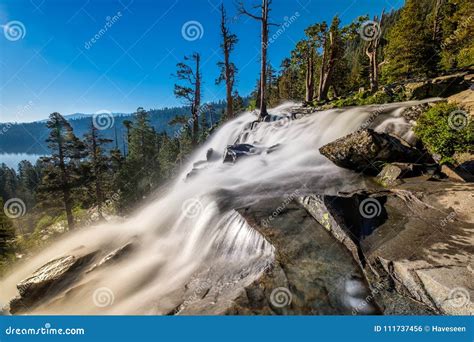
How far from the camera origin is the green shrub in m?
7.80

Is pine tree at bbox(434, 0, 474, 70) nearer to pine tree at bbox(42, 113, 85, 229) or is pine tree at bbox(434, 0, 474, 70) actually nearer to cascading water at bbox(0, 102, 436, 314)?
cascading water at bbox(0, 102, 436, 314)

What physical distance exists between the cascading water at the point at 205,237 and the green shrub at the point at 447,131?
0.94 m

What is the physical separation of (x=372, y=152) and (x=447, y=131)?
258 cm

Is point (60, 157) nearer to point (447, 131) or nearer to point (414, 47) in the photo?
point (447, 131)

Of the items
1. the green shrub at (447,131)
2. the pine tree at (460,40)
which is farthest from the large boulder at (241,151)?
the pine tree at (460,40)

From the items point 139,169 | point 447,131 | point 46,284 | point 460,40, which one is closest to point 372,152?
point 447,131

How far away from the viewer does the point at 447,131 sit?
26.4ft

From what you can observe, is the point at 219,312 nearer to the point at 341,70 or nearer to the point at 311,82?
the point at 311,82

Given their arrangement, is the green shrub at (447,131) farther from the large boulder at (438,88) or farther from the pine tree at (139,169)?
the pine tree at (139,169)

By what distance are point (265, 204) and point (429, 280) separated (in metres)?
3.91

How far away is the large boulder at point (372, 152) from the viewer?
811 centimetres

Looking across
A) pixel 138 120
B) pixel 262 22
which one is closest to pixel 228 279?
pixel 262 22

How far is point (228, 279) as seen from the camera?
5.29 m

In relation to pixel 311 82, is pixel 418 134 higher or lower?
lower
